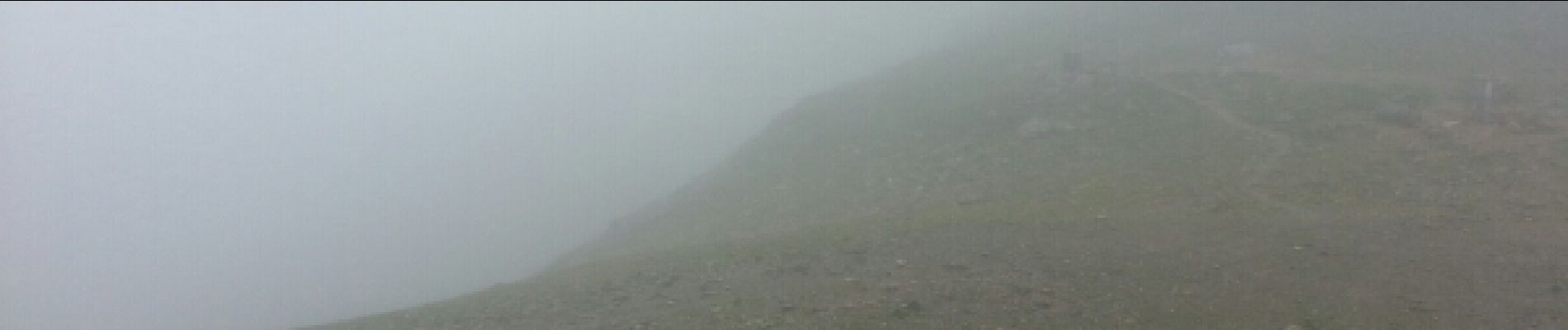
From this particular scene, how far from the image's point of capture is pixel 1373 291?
17.8 meters

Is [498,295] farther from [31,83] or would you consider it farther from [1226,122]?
[31,83]

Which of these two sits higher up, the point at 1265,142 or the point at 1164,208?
the point at 1265,142

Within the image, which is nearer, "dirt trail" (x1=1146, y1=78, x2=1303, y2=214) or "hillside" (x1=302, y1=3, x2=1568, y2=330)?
"hillside" (x1=302, y1=3, x2=1568, y2=330)

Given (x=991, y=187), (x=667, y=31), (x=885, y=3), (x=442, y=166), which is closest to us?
(x=991, y=187)

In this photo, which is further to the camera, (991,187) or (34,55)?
(34,55)

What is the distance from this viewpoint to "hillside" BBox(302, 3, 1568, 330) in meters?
18.3

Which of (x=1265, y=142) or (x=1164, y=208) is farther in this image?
(x=1265, y=142)

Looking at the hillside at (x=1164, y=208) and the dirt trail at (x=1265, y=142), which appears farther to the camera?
the dirt trail at (x=1265, y=142)

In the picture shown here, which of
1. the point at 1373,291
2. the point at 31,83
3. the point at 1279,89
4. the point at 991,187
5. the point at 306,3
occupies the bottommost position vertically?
the point at 1373,291

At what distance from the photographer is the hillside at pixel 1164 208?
60.1 feet

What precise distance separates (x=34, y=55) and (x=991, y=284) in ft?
505

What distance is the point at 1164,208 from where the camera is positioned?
2486cm

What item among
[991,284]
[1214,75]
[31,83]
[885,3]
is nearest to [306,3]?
[31,83]

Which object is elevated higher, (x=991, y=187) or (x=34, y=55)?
(x=34, y=55)
